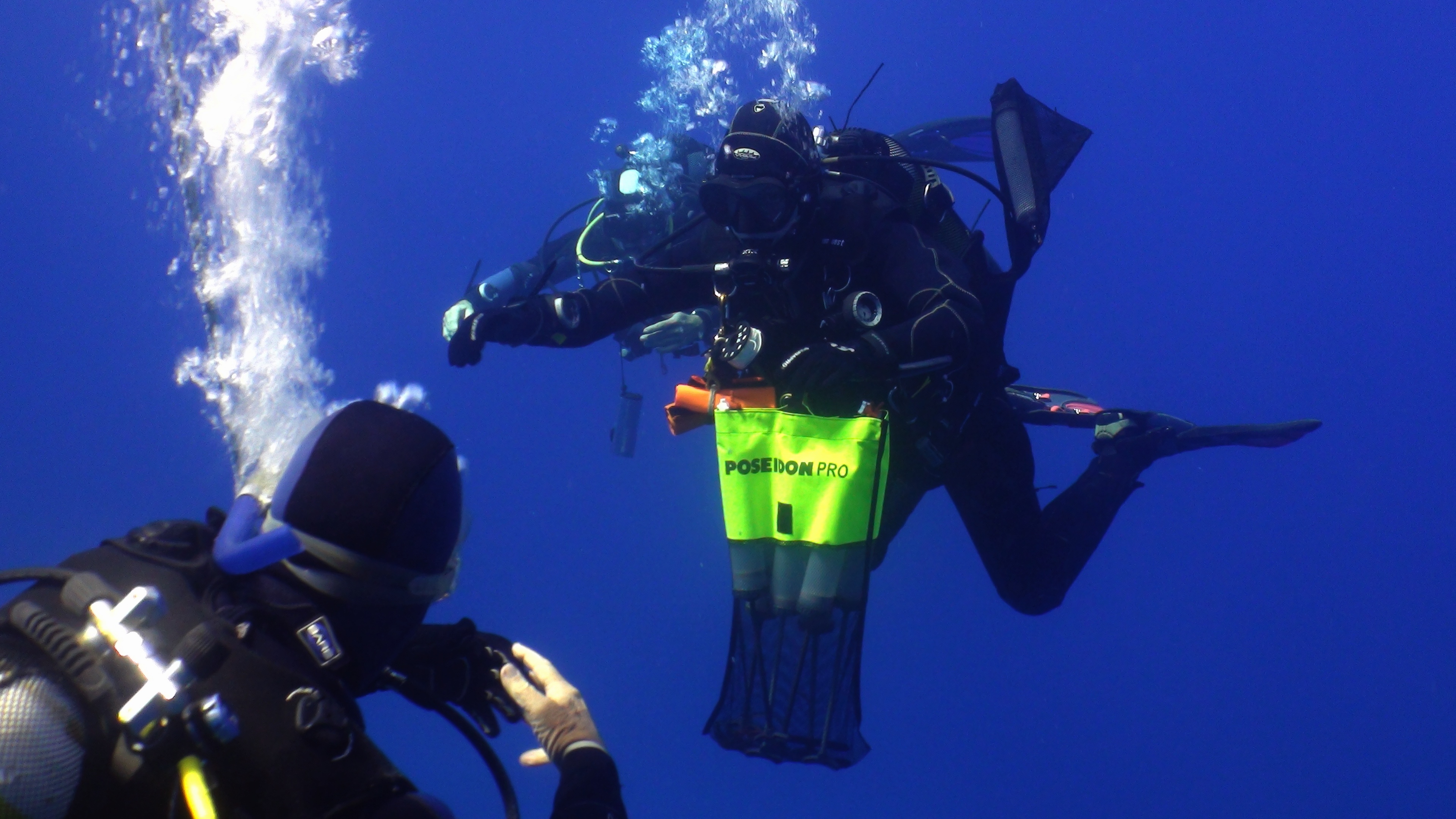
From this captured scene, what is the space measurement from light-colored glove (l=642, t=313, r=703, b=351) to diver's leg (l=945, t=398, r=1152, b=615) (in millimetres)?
1780

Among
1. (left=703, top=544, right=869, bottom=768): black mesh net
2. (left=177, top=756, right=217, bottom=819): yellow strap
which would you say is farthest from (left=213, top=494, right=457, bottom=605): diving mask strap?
(left=703, top=544, right=869, bottom=768): black mesh net

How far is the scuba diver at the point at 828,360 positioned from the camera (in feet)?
13.4

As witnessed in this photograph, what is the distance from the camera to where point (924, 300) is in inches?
169

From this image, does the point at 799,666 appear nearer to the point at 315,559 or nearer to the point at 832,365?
the point at 832,365

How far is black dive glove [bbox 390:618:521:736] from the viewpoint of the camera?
93.4 inches

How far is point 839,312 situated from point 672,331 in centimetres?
114

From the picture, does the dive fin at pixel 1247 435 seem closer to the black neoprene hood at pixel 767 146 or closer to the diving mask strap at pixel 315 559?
the black neoprene hood at pixel 767 146

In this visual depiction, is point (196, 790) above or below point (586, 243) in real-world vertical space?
below

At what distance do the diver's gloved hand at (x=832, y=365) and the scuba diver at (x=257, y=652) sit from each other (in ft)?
6.72

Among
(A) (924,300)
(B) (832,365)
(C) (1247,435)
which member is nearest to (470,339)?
(B) (832,365)

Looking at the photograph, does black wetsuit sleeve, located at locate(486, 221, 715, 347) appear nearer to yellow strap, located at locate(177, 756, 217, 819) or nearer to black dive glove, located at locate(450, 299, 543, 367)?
black dive glove, located at locate(450, 299, 543, 367)

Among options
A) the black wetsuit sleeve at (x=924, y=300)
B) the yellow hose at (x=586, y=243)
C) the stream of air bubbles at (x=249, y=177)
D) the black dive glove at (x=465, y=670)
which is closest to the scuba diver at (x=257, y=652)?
the black dive glove at (x=465, y=670)

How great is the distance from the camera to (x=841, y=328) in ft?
14.1

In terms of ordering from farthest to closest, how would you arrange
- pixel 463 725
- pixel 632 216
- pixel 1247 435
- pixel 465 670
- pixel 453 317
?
pixel 632 216 → pixel 1247 435 → pixel 453 317 → pixel 465 670 → pixel 463 725
